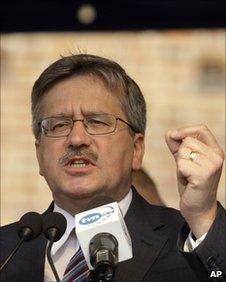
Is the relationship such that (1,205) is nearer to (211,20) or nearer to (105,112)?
(211,20)

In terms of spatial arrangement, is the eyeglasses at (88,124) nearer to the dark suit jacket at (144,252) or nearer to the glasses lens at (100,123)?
the glasses lens at (100,123)

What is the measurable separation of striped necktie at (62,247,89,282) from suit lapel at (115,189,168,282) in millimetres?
123

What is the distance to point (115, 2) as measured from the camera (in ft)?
14.6

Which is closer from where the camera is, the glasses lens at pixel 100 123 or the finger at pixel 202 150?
the finger at pixel 202 150

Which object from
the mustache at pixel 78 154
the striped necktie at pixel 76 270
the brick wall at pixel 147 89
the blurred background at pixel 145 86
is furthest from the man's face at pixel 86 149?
the brick wall at pixel 147 89

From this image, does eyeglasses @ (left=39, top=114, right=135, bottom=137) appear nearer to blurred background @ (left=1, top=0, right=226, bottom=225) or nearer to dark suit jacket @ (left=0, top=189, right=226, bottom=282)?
dark suit jacket @ (left=0, top=189, right=226, bottom=282)

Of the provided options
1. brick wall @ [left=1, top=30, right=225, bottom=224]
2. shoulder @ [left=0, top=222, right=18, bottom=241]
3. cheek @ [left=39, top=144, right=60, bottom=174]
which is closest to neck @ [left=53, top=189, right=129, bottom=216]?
cheek @ [left=39, top=144, right=60, bottom=174]

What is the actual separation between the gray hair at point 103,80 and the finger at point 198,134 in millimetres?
642

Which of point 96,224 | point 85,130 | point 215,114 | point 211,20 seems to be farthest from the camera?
point 215,114

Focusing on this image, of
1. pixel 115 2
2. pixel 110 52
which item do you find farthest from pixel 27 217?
pixel 110 52

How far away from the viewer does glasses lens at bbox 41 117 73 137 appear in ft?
9.73

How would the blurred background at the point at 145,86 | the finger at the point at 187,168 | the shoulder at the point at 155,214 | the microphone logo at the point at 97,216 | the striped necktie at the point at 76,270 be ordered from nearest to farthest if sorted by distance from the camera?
the microphone logo at the point at 97,216 → the finger at the point at 187,168 → the striped necktie at the point at 76,270 → the shoulder at the point at 155,214 → the blurred background at the point at 145,86

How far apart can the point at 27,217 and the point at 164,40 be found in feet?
8.97

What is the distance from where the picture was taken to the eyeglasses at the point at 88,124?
9.64 ft
